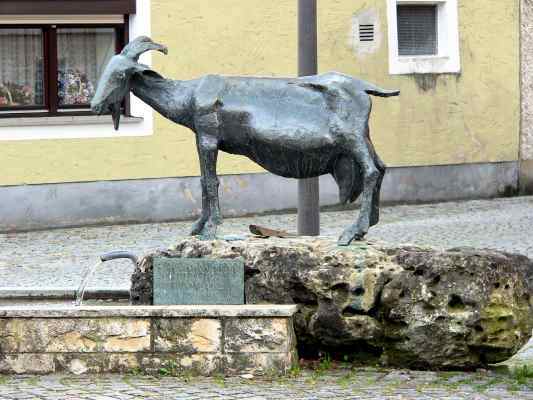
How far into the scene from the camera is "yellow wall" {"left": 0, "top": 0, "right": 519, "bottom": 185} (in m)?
15.6

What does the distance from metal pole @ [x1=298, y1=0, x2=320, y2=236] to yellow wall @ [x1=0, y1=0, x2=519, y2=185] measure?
5.88 m

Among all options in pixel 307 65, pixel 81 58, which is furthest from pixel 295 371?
pixel 81 58

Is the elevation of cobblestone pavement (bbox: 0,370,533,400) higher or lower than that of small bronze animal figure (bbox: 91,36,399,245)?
lower

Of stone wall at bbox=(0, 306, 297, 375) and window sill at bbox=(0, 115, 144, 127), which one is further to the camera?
window sill at bbox=(0, 115, 144, 127)

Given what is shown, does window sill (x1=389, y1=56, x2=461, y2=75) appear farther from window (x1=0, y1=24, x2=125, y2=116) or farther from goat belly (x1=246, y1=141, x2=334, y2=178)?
goat belly (x1=246, y1=141, x2=334, y2=178)

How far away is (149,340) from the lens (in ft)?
25.7

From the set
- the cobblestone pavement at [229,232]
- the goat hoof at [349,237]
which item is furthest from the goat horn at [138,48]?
the cobblestone pavement at [229,232]

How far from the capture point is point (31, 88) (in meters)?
16.2

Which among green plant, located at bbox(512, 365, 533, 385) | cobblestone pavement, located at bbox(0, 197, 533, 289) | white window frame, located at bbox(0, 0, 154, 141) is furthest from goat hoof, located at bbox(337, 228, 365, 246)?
white window frame, located at bbox(0, 0, 154, 141)

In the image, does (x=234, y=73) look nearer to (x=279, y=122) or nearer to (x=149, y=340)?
(x=279, y=122)

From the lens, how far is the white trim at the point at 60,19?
1584 centimetres

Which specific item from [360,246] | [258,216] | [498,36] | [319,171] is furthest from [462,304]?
[498,36]

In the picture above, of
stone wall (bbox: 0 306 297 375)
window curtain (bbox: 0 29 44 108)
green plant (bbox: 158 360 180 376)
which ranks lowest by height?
green plant (bbox: 158 360 180 376)

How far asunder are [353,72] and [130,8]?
293 centimetres
